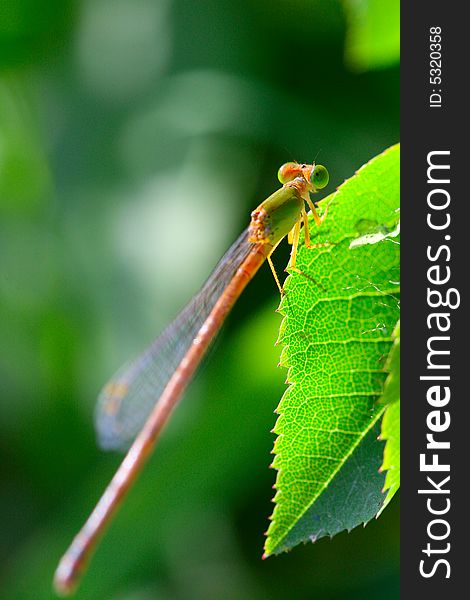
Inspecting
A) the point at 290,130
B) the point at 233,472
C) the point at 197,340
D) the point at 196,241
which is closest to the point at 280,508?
the point at 197,340

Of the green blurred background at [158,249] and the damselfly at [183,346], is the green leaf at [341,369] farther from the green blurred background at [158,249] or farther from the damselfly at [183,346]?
the green blurred background at [158,249]

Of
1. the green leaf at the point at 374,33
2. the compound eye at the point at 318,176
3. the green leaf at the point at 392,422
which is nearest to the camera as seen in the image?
the green leaf at the point at 392,422

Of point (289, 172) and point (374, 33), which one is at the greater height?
point (374, 33)

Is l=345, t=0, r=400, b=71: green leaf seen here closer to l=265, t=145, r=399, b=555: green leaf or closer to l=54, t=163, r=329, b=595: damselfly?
l=54, t=163, r=329, b=595: damselfly

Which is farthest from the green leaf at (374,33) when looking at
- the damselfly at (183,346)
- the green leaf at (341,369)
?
the green leaf at (341,369)

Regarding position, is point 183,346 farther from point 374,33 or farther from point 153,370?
point 374,33

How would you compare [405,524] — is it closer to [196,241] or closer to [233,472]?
[233,472]

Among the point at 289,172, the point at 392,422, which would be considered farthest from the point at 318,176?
the point at 392,422
